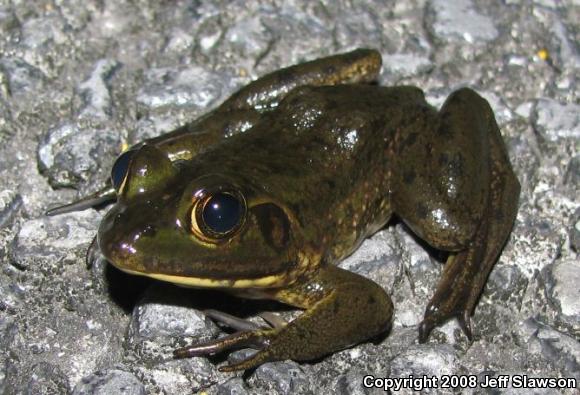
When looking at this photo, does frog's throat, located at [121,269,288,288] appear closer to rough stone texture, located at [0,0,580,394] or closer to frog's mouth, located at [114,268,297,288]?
frog's mouth, located at [114,268,297,288]

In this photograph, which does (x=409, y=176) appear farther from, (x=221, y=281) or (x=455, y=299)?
(x=221, y=281)

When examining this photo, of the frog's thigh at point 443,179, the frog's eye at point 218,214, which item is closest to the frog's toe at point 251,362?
the frog's eye at point 218,214

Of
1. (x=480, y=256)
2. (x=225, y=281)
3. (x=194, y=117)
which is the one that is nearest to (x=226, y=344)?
(x=225, y=281)

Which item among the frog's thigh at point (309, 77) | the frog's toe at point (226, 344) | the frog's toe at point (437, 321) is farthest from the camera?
the frog's thigh at point (309, 77)

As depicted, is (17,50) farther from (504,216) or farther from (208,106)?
(504,216)

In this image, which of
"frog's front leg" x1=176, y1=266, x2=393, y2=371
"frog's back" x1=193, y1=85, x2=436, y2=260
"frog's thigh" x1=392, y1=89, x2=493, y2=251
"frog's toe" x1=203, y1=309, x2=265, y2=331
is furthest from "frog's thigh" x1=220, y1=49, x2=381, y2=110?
"frog's toe" x1=203, y1=309, x2=265, y2=331

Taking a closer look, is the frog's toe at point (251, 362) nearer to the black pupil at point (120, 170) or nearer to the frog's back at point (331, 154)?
the frog's back at point (331, 154)
